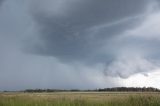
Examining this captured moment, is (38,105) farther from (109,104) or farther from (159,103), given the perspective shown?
(159,103)

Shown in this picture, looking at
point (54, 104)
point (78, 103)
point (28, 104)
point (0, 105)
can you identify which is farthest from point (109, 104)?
point (0, 105)

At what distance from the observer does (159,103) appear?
799 inches

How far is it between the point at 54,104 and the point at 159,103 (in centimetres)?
651

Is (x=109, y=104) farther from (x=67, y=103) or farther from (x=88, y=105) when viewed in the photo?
(x=67, y=103)

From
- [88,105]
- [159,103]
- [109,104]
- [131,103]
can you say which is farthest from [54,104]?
[159,103]

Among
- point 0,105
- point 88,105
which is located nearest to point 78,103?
point 88,105

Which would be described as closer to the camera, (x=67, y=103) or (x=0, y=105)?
(x=67, y=103)

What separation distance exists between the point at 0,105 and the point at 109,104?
7.47 m

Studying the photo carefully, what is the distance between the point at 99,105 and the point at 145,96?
3.07 m

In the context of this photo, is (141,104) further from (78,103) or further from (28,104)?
(28,104)

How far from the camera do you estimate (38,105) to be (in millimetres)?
21656

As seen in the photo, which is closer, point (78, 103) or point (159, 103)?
point (159, 103)

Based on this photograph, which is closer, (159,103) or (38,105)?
(159,103)

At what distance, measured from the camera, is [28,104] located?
73.6ft
